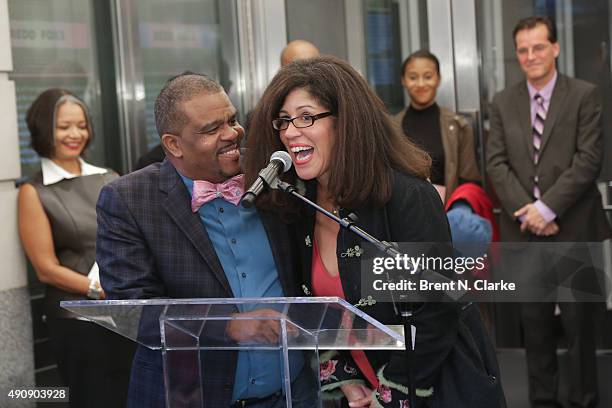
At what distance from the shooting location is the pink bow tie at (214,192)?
2742mm

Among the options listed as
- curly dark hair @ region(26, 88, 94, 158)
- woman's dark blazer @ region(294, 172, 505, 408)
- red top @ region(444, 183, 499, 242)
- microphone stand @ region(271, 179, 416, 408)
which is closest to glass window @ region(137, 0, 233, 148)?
curly dark hair @ region(26, 88, 94, 158)

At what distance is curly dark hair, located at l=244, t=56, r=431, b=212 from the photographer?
8.66ft

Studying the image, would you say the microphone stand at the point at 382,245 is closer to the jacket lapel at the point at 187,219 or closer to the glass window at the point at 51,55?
the jacket lapel at the point at 187,219

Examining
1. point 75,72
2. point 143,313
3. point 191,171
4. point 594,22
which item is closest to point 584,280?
point 191,171

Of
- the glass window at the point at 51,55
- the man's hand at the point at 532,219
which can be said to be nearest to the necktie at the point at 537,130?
the man's hand at the point at 532,219

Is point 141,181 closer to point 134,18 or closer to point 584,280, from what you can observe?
point 584,280

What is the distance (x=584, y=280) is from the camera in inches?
154

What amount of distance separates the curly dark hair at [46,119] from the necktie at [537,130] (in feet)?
8.37

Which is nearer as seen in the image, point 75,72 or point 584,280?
point 584,280

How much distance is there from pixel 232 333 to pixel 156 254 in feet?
1.61

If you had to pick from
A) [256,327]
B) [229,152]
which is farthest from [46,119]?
[256,327]

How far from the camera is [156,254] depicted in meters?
2.71

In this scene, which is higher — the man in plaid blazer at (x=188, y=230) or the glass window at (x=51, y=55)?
the glass window at (x=51, y=55)

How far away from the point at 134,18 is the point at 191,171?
3.65m
